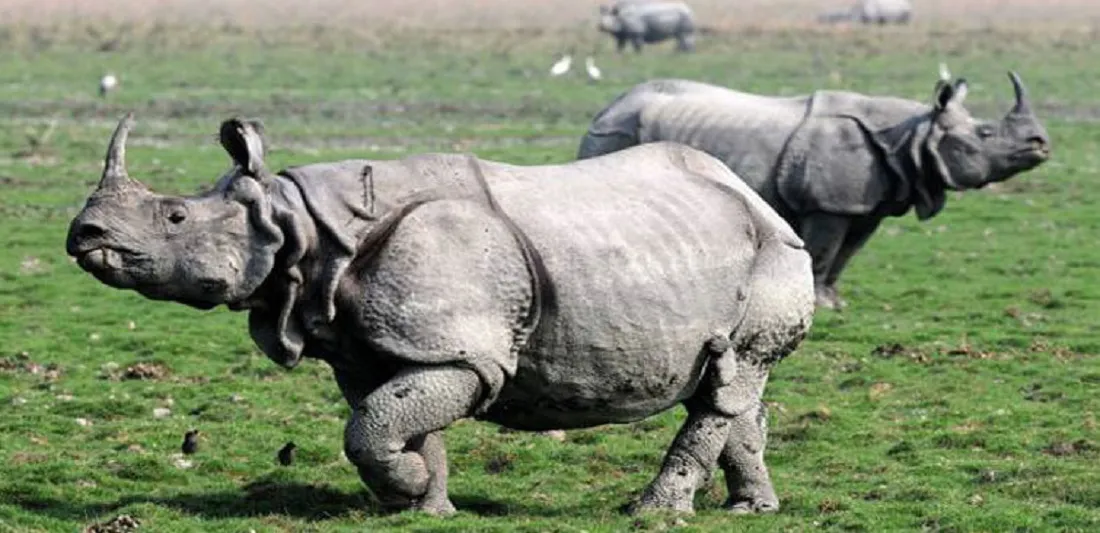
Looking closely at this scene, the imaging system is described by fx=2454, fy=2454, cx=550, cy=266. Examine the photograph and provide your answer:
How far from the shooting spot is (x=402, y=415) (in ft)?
Answer: 34.8

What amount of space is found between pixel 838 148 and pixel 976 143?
1376 millimetres

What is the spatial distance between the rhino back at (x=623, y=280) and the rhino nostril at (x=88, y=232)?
182 centimetres

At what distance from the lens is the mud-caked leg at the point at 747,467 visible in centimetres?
1172

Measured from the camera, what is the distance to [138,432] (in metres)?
14.3

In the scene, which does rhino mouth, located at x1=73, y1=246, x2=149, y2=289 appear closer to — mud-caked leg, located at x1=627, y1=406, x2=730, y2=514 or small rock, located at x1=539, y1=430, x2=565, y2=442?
mud-caked leg, located at x1=627, y1=406, x2=730, y2=514

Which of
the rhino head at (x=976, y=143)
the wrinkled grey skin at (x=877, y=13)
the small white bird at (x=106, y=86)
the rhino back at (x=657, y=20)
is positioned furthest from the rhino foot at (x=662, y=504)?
the wrinkled grey skin at (x=877, y=13)

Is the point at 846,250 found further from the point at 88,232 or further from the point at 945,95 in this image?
the point at 88,232

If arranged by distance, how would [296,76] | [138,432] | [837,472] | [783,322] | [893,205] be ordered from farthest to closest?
[296,76], [893,205], [138,432], [837,472], [783,322]

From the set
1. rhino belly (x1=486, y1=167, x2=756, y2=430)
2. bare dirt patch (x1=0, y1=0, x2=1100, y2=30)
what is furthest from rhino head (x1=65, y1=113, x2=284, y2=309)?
bare dirt patch (x1=0, y1=0, x2=1100, y2=30)

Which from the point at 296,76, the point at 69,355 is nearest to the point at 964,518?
the point at 69,355

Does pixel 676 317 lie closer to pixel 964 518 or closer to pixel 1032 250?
pixel 964 518

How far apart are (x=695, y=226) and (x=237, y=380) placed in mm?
5775

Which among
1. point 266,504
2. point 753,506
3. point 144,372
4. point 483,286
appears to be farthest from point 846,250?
point 483,286

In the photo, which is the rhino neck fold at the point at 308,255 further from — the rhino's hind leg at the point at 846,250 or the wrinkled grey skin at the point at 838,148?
the rhino's hind leg at the point at 846,250
